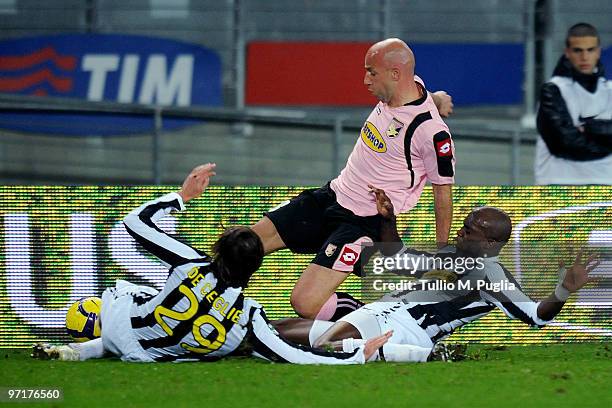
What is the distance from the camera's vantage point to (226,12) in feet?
43.8

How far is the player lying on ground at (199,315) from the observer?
6734 mm

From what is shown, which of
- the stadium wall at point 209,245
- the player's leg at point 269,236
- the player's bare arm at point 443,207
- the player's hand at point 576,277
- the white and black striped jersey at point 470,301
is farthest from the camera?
the stadium wall at point 209,245

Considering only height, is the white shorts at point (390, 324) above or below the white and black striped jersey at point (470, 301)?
below

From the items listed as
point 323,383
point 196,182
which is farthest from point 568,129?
point 323,383

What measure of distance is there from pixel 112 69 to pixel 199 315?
7.06 meters

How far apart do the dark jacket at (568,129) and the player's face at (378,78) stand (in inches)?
80.5

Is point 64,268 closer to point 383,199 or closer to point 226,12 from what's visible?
point 383,199

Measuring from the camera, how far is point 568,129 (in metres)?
9.14

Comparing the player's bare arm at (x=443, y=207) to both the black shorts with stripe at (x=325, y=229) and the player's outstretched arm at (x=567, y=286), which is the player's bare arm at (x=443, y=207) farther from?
the player's outstretched arm at (x=567, y=286)

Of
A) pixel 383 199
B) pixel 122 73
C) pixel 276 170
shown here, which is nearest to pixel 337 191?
pixel 383 199

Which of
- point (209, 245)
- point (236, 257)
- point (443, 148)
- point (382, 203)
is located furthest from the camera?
point (209, 245)

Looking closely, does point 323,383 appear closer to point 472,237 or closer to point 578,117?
point 472,237

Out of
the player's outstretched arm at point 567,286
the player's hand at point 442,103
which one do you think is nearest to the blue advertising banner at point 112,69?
the player's hand at point 442,103

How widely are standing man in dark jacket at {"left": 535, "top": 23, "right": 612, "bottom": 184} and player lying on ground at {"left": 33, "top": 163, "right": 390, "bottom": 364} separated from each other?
304cm
